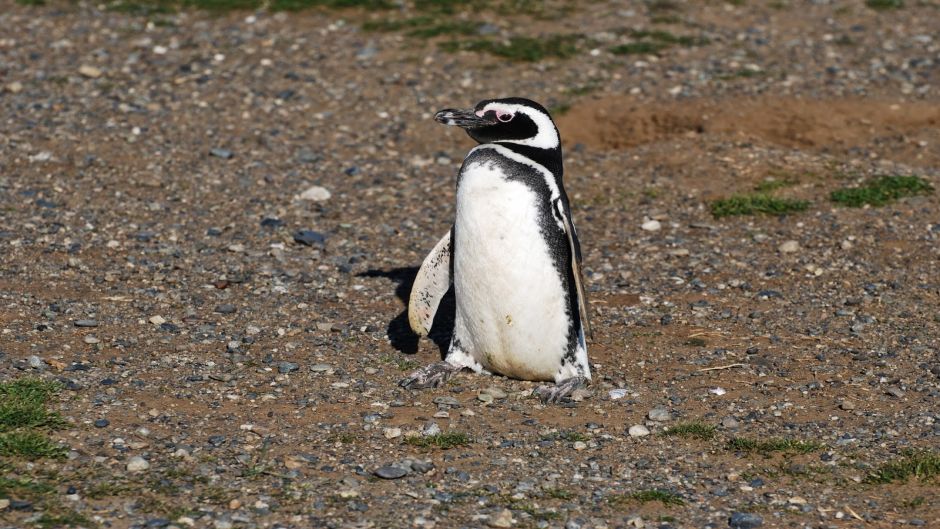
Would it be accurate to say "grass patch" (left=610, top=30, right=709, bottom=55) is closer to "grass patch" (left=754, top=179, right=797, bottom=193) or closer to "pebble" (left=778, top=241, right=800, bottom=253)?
"grass patch" (left=754, top=179, right=797, bottom=193)

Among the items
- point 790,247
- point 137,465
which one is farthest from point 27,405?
point 790,247

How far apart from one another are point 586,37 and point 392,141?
2799 mm

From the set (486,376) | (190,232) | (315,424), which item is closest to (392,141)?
(190,232)

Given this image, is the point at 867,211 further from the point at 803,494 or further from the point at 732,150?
the point at 803,494

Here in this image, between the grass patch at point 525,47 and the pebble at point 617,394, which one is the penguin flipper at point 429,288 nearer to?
the pebble at point 617,394

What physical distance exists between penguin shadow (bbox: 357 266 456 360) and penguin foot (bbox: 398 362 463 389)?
34 cm

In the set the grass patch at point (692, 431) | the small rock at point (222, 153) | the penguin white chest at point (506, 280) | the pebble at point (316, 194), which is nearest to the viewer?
the grass patch at point (692, 431)

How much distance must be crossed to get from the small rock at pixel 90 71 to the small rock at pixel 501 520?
7884 millimetres

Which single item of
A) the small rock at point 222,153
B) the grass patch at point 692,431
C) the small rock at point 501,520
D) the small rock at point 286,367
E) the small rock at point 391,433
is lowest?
the small rock at point 222,153

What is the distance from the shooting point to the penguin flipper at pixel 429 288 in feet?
21.8

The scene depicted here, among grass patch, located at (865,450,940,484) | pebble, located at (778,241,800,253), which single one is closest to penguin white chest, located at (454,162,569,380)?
grass patch, located at (865,450,940,484)

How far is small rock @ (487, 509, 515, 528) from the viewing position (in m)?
4.90

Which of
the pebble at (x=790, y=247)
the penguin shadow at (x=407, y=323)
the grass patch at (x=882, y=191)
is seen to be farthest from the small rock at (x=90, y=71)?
the grass patch at (x=882, y=191)

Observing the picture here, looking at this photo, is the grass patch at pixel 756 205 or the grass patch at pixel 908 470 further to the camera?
the grass patch at pixel 756 205
